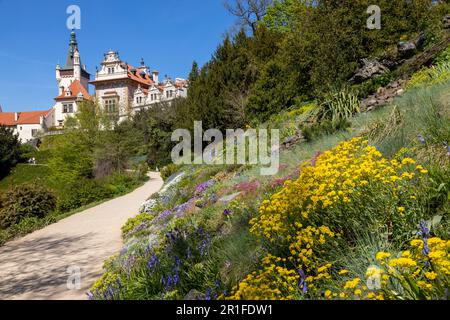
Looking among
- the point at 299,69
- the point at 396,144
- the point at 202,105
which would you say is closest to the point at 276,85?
the point at 299,69

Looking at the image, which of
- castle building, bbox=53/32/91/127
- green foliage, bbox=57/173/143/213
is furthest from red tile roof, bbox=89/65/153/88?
green foliage, bbox=57/173/143/213

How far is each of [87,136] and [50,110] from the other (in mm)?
51322

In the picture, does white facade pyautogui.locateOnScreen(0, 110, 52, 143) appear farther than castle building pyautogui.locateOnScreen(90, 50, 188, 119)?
Yes

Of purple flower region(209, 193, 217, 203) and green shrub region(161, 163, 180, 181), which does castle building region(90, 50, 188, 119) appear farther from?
purple flower region(209, 193, 217, 203)

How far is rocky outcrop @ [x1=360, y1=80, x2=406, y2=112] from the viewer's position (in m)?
7.82

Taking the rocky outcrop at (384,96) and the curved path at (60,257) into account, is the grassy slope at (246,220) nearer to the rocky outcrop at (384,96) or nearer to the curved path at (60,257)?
the curved path at (60,257)

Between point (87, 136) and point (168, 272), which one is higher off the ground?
point (87, 136)

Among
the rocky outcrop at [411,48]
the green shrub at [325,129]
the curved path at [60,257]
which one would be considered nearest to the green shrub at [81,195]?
the curved path at [60,257]

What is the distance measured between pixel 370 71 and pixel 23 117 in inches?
3115

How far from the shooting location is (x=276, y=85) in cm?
1647

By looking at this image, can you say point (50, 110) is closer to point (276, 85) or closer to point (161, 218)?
point (276, 85)

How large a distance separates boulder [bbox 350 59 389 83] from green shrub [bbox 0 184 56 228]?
11898 mm

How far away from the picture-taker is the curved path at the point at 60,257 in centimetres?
511
